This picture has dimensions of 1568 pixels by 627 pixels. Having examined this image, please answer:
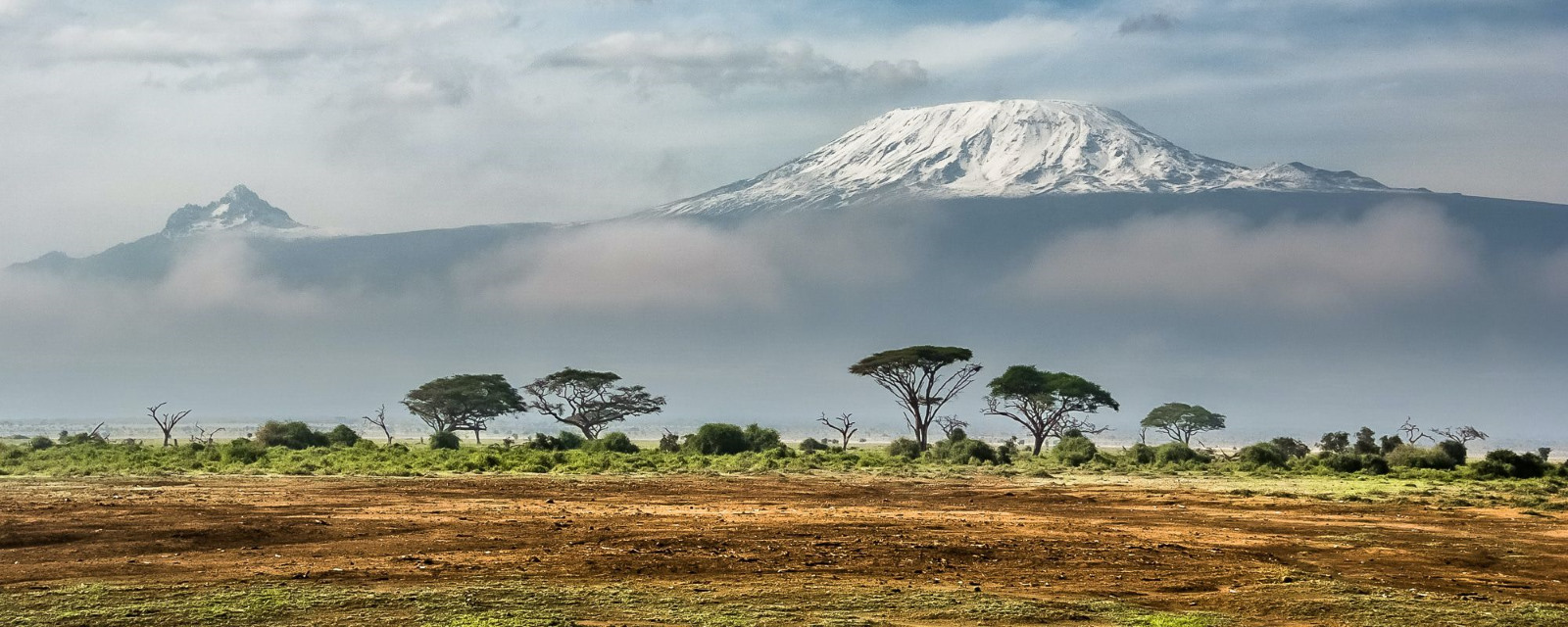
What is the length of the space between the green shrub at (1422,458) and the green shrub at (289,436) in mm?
46544

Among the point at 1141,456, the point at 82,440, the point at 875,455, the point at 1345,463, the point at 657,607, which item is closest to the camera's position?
the point at 657,607

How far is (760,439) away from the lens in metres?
66.9

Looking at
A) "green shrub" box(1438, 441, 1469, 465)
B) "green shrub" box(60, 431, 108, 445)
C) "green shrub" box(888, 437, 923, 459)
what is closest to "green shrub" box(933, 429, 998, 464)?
"green shrub" box(888, 437, 923, 459)

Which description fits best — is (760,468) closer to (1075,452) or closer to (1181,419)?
(1075,452)

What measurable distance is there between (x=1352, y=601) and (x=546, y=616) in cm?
856

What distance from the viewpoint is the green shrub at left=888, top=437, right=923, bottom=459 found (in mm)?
61638

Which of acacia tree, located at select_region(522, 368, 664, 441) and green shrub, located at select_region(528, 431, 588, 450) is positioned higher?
acacia tree, located at select_region(522, 368, 664, 441)

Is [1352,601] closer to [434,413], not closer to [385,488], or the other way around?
[385,488]

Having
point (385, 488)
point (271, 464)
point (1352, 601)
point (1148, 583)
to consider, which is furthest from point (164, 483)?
point (1352, 601)

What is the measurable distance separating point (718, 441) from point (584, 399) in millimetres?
34686

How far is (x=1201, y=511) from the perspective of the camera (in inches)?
1037

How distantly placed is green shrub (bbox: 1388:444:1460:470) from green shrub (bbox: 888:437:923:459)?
20.1 m

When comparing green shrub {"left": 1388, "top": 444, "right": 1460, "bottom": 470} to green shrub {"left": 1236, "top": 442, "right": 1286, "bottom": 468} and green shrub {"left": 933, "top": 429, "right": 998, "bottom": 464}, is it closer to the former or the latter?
green shrub {"left": 1236, "top": 442, "right": 1286, "bottom": 468}

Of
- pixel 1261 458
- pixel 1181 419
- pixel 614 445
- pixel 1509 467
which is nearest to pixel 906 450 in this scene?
pixel 614 445
